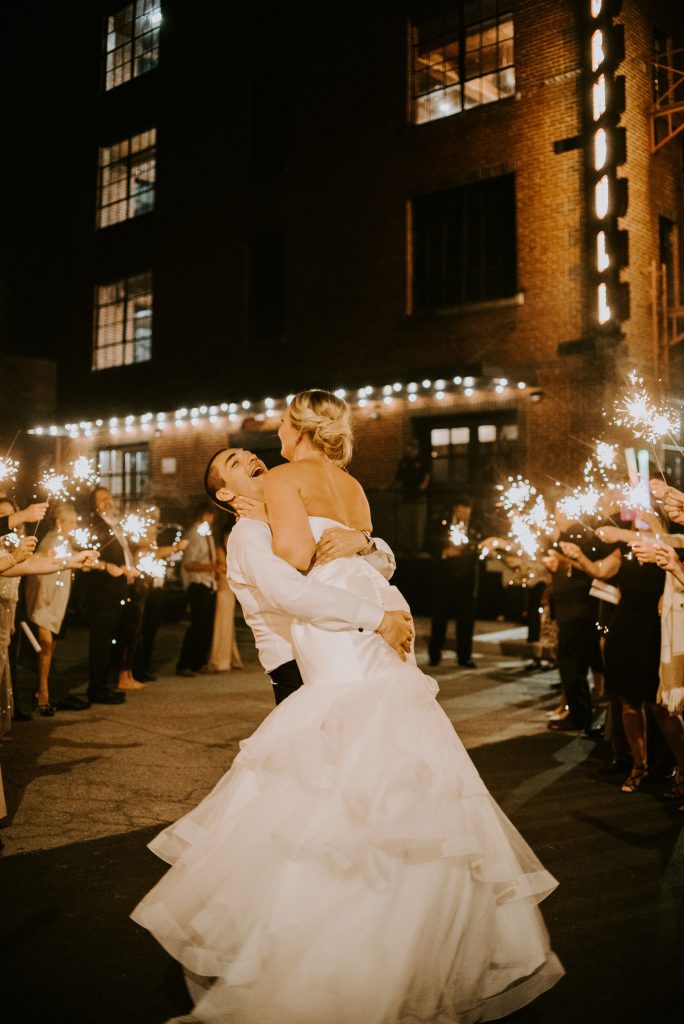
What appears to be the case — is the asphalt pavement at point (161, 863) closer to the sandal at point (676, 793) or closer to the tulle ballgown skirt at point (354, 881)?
the sandal at point (676, 793)

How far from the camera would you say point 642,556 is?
5527 millimetres

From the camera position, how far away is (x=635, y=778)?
696 centimetres

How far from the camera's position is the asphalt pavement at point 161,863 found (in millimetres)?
3725

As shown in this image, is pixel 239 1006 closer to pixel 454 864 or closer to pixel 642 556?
pixel 454 864

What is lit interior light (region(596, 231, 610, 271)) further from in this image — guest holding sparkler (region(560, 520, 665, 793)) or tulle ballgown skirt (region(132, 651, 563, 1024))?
tulle ballgown skirt (region(132, 651, 563, 1024))

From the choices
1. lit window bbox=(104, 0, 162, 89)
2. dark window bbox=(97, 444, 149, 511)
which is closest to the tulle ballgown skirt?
dark window bbox=(97, 444, 149, 511)

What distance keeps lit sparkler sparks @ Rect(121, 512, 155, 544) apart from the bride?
6096mm

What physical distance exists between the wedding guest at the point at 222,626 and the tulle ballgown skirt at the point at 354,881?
29.9 ft

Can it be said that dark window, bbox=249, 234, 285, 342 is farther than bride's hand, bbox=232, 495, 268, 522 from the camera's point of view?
Yes

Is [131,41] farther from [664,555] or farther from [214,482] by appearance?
[214,482]

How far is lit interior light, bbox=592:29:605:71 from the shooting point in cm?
1688

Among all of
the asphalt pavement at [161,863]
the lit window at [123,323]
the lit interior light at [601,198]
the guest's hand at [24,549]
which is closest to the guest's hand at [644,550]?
the asphalt pavement at [161,863]

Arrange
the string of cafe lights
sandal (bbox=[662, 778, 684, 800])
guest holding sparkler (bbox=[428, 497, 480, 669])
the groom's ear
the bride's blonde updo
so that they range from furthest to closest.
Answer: the string of cafe lights, guest holding sparkler (bbox=[428, 497, 480, 669]), sandal (bbox=[662, 778, 684, 800]), the groom's ear, the bride's blonde updo

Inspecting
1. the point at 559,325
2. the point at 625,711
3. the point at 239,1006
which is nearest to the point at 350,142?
the point at 559,325
